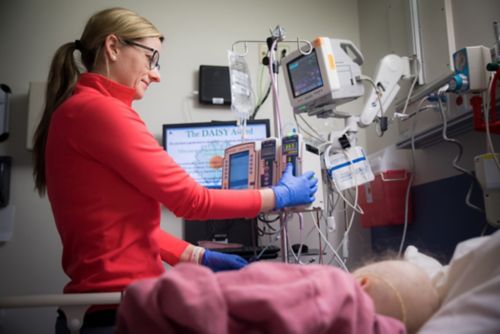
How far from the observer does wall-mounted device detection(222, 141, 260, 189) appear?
159 cm

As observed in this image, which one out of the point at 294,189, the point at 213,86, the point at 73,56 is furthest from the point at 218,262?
the point at 213,86

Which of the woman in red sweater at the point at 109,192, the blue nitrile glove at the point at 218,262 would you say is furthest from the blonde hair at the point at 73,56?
the blue nitrile glove at the point at 218,262

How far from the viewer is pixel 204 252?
1.38 metres

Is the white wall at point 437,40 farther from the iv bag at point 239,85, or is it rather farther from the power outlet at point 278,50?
the iv bag at point 239,85

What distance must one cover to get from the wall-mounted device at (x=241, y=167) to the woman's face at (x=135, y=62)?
1.71 feet

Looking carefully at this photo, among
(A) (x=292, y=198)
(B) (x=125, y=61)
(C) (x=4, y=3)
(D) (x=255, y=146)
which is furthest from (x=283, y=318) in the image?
(C) (x=4, y=3)

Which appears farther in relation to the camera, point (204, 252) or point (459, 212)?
point (459, 212)

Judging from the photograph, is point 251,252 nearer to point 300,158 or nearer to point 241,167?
point 241,167

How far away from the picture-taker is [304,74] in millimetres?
1685

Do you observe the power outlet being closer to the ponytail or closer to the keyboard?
the keyboard

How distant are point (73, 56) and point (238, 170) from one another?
2.43ft

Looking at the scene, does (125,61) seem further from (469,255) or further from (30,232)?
(30,232)

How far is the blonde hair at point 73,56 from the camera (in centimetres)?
120

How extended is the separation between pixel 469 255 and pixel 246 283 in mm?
477
